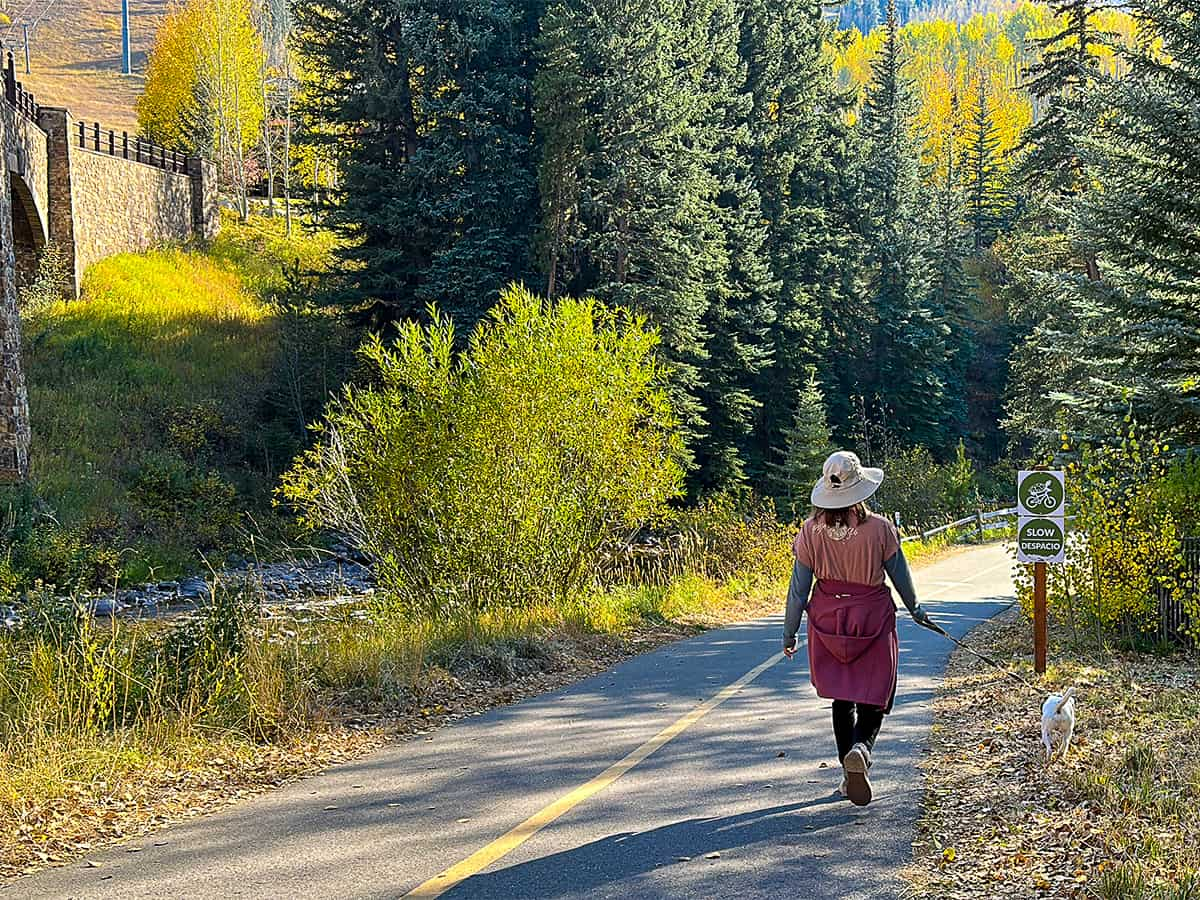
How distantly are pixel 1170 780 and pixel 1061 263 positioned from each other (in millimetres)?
29006

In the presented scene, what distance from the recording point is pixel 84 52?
138 metres

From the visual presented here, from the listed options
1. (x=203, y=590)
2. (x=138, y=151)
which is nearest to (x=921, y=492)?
(x=203, y=590)

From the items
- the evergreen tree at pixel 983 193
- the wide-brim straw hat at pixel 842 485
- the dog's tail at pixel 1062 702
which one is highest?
the evergreen tree at pixel 983 193

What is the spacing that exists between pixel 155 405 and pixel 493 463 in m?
24.2

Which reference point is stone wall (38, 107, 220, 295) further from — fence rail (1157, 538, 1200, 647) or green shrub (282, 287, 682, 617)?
fence rail (1157, 538, 1200, 647)

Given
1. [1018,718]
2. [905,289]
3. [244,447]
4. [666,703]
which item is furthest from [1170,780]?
[905,289]

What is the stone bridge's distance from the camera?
2745cm

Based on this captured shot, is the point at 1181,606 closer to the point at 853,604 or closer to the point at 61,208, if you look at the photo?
the point at 853,604

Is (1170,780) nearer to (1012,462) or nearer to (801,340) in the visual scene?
(801,340)

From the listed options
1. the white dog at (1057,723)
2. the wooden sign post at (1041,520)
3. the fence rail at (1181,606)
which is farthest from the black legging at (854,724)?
the fence rail at (1181,606)

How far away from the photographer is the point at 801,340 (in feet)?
159

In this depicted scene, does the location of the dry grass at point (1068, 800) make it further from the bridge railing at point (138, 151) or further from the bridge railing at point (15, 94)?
the bridge railing at point (138, 151)

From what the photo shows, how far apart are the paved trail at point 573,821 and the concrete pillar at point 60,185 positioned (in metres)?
34.6

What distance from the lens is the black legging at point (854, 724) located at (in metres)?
6.78
